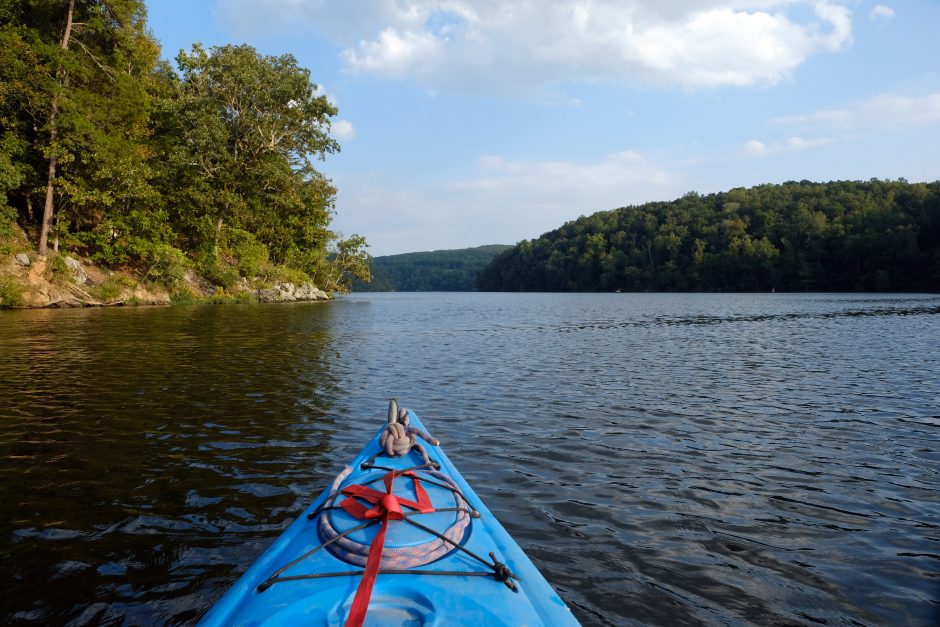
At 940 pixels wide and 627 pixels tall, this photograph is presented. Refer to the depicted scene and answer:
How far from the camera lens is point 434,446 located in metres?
5.94

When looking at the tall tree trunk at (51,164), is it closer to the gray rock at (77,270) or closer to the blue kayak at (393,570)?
the gray rock at (77,270)

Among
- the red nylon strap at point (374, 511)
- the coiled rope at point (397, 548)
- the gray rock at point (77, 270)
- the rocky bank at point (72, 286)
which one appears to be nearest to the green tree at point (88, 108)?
the rocky bank at point (72, 286)

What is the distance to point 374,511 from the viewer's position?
3.91m

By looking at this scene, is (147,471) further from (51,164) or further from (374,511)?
(51,164)

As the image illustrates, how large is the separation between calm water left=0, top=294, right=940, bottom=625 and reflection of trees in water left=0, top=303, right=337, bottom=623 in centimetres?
3

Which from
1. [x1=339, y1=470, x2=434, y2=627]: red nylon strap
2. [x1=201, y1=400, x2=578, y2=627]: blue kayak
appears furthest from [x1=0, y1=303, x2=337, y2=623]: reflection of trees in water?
[x1=339, y1=470, x2=434, y2=627]: red nylon strap

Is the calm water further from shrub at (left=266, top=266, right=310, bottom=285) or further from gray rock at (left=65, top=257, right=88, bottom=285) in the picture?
shrub at (left=266, top=266, right=310, bottom=285)

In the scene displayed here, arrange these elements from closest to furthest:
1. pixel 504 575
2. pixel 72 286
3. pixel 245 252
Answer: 1. pixel 504 575
2. pixel 72 286
3. pixel 245 252

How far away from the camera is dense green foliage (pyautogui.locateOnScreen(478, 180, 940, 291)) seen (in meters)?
82.9

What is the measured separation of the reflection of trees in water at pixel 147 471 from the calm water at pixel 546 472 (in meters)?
0.03

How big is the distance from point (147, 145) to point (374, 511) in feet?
150

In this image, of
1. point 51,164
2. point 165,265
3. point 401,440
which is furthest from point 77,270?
point 401,440

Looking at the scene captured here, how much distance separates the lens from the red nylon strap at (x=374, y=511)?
290 cm

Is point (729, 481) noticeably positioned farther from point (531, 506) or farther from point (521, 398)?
point (521, 398)
